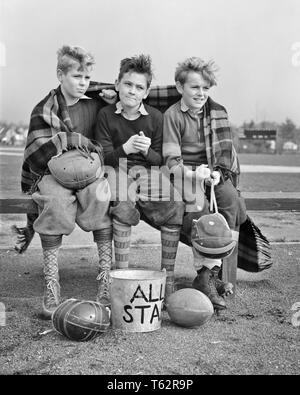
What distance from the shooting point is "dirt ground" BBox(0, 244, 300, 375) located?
274cm

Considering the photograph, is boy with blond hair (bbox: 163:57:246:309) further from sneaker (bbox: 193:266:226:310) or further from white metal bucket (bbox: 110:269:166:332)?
white metal bucket (bbox: 110:269:166:332)

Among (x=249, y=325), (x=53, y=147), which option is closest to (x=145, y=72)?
(x=53, y=147)

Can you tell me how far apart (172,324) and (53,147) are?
1.40 m

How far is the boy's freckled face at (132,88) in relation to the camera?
3.94 meters

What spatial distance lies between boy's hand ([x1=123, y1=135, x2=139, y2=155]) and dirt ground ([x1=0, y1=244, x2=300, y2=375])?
3.35ft

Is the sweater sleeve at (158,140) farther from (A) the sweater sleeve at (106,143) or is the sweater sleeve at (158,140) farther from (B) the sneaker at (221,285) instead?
(B) the sneaker at (221,285)

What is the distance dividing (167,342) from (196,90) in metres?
1.78

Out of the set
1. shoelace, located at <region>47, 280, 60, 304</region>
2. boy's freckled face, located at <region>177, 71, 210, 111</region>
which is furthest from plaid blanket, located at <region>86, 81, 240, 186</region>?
shoelace, located at <region>47, 280, 60, 304</region>

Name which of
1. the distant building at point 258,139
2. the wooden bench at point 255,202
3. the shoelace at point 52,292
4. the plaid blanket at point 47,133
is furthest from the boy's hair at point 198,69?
the distant building at point 258,139

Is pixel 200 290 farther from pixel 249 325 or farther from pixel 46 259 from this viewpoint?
pixel 46 259

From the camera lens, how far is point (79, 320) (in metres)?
3.04

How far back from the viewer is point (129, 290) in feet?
10.6

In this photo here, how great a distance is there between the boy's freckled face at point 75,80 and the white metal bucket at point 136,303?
1.43m
